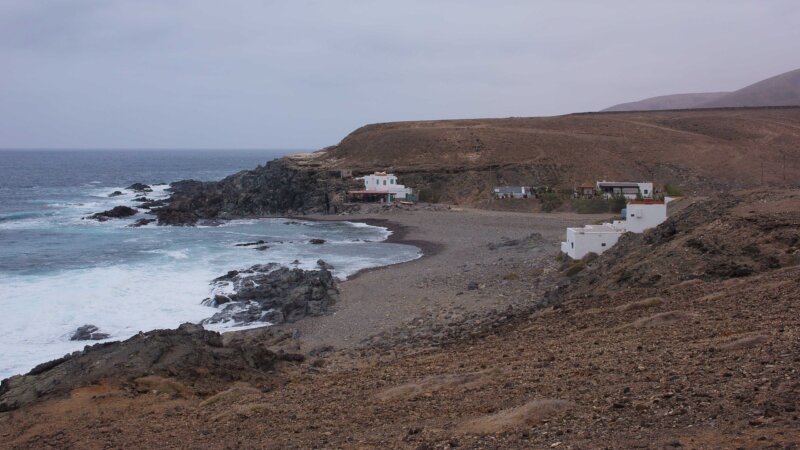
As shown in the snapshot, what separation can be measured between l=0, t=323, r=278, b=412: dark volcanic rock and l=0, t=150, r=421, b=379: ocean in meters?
5.01

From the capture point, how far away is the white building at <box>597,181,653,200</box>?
6059 cm

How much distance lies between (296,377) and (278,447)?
6.25 meters

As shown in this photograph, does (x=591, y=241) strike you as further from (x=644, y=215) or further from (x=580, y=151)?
(x=580, y=151)

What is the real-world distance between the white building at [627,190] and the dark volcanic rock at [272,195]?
2479 cm

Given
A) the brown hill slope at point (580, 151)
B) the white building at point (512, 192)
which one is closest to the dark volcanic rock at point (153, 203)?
the brown hill slope at point (580, 151)

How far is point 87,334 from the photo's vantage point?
2356 cm

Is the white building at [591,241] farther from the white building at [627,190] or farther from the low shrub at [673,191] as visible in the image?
the low shrub at [673,191]

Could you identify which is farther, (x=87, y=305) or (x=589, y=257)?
(x=87, y=305)

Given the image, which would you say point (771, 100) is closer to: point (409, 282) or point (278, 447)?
point (409, 282)

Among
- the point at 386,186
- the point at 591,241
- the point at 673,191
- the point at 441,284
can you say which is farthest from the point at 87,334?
the point at 673,191

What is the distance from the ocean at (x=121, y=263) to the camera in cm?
2480

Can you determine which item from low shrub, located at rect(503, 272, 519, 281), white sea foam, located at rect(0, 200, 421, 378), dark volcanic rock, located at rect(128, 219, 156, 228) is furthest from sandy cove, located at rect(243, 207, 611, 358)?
dark volcanic rock, located at rect(128, 219, 156, 228)

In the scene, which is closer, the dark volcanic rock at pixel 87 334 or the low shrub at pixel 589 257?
the dark volcanic rock at pixel 87 334

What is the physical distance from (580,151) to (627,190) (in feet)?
57.5
